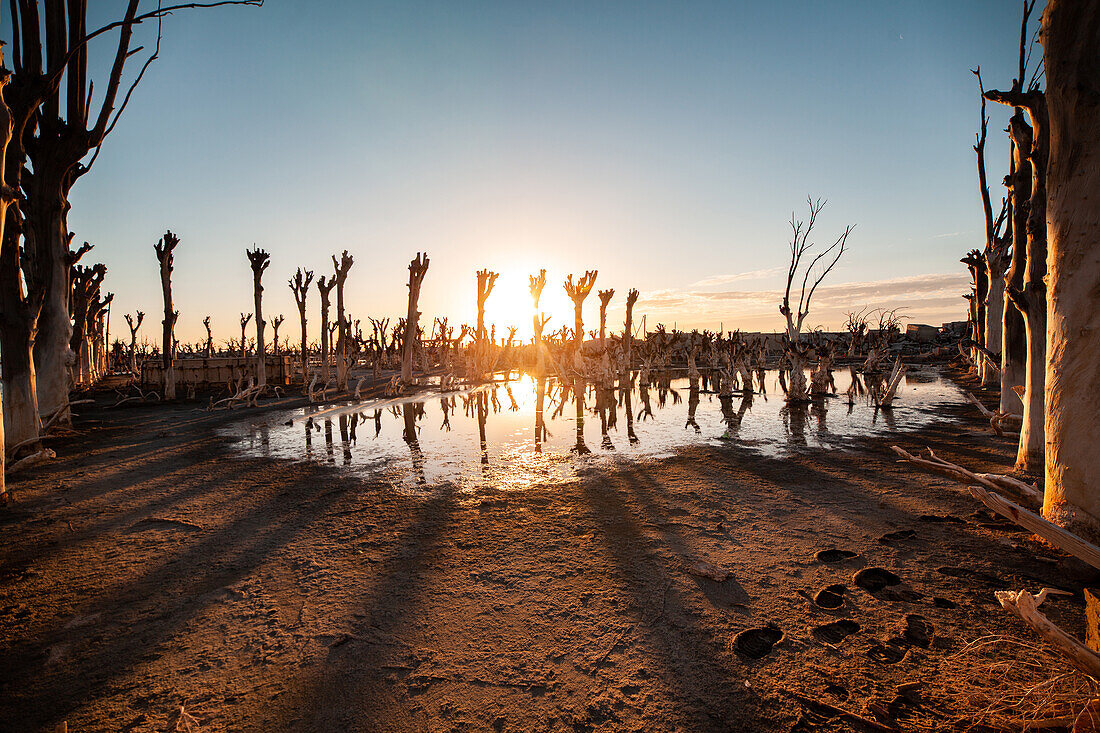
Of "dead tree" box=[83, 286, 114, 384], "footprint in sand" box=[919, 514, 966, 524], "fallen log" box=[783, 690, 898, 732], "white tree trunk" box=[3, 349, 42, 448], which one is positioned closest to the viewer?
"fallen log" box=[783, 690, 898, 732]

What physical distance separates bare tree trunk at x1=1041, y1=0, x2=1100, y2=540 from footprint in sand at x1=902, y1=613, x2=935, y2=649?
191 centimetres

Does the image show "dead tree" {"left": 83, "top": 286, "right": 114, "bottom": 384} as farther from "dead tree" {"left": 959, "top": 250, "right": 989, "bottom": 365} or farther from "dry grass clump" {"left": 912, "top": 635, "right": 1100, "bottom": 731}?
"dead tree" {"left": 959, "top": 250, "right": 989, "bottom": 365}

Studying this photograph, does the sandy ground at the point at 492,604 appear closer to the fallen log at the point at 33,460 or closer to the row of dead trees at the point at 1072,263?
the row of dead trees at the point at 1072,263

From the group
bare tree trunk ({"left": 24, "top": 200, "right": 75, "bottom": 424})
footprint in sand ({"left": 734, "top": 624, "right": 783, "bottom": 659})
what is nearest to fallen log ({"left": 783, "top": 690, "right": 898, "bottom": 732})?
footprint in sand ({"left": 734, "top": 624, "right": 783, "bottom": 659})

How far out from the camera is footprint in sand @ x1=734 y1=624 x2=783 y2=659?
2613 mm

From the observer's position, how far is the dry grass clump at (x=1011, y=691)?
1920mm

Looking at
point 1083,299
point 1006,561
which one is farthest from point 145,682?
point 1083,299

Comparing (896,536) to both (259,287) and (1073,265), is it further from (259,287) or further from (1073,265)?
(259,287)

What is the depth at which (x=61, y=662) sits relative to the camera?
2611 mm

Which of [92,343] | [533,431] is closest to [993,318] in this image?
[533,431]

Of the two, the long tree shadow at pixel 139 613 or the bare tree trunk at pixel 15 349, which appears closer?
the long tree shadow at pixel 139 613

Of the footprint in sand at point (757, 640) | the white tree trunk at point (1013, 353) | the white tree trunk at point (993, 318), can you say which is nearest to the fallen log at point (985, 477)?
the footprint in sand at point (757, 640)

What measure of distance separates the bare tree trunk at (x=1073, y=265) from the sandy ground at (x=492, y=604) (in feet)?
1.95

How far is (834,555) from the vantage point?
378 centimetres
